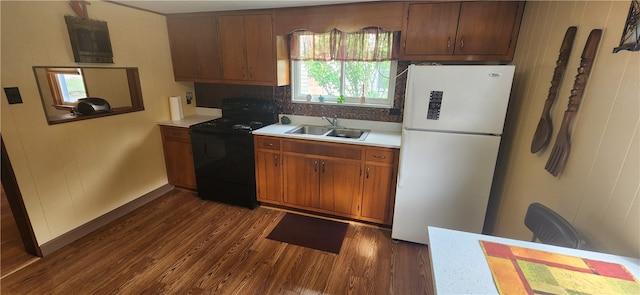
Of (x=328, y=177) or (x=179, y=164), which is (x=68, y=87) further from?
(x=328, y=177)

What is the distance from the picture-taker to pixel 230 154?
2.84 meters

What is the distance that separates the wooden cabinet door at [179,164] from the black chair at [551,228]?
312 centimetres

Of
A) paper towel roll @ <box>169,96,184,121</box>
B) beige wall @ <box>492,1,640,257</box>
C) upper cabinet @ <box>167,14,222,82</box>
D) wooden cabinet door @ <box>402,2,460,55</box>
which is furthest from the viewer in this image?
paper towel roll @ <box>169,96,184,121</box>

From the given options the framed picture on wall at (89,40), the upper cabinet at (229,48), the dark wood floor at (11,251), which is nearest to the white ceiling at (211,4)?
the upper cabinet at (229,48)

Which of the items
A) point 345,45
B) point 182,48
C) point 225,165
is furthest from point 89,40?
point 345,45

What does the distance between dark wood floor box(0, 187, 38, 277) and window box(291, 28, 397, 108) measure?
8.91 ft

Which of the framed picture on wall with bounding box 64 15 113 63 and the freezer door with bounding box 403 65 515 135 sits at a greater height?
the framed picture on wall with bounding box 64 15 113 63

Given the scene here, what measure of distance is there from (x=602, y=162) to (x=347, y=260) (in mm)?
1672

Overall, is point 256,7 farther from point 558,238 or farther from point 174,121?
point 558,238

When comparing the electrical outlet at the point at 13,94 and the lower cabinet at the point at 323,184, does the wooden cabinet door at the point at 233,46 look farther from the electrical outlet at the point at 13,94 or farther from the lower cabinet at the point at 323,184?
the electrical outlet at the point at 13,94

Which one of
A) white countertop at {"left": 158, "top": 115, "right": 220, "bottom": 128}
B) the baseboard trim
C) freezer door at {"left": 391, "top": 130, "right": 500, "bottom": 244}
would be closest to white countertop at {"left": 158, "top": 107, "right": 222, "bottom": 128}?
white countertop at {"left": 158, "top": 115, "right": 220, "bottom": 128}

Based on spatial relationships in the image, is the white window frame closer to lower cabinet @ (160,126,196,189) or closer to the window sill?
the window sill

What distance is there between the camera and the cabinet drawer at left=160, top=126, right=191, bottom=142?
9.93 ft

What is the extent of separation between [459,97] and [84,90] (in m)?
3.36
